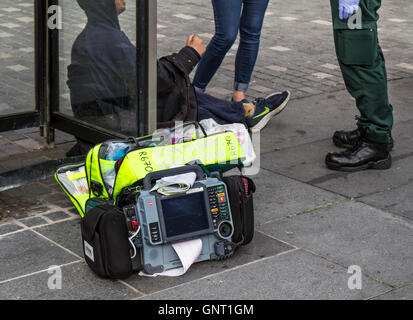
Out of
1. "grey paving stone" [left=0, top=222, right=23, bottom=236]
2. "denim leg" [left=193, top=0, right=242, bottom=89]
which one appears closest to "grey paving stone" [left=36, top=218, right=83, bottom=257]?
"grey paving stone" [left=0, top=222, right=23, bottom=236]

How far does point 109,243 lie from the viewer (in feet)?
11.4

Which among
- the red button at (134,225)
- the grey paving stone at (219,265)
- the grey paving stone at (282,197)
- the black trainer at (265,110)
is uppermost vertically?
the red button at (134,225)

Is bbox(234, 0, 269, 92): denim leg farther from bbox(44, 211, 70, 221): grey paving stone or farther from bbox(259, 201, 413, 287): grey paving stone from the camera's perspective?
bbox(44, 211, 70, 221): grey paving stone

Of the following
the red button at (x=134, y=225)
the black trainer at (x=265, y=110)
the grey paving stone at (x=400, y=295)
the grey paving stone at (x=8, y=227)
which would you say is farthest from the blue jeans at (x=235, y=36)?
the grey paving stone at (x=400, y=295)

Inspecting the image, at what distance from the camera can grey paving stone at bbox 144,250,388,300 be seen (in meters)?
3.44

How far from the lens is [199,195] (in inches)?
142

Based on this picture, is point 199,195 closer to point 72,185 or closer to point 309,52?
point 72,185

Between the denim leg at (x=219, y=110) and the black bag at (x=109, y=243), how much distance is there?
6.23ft

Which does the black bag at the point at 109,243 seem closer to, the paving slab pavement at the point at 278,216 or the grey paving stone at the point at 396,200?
the paving slab pavement at the point at 278,216

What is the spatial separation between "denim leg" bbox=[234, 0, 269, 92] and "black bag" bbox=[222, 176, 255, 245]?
2.20 metres

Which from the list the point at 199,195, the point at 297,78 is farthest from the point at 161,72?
the point at 297,78

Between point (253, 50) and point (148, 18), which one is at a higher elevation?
point (148, 18)

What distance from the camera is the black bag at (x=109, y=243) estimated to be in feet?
11.4

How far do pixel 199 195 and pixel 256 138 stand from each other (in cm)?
203
